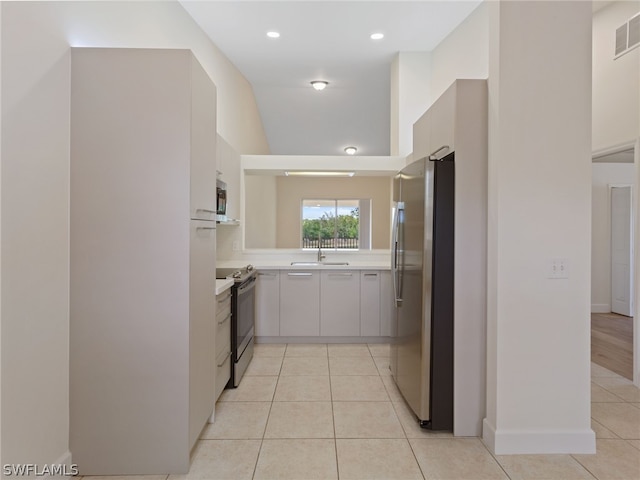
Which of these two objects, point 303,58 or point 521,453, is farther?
point 303,58

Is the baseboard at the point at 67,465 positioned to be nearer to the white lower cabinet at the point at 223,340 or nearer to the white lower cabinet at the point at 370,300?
the white lower cabinet at the point at 223,340

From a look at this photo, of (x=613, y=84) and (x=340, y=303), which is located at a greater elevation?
(x=613, y=84)

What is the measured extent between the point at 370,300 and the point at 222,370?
6.43ft

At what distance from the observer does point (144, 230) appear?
1894mm

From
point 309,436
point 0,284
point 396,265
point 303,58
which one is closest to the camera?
point 0,284

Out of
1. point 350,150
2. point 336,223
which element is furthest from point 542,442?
point 336,223

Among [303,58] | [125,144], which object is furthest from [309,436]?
[303,58]

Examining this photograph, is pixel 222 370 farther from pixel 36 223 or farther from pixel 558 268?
pixel 558 268

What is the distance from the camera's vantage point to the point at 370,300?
13.8 feet

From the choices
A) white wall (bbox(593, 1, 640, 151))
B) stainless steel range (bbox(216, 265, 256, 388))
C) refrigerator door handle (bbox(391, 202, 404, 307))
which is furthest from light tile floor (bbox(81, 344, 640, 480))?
white wall (bbox(593, 1, 640, 151))

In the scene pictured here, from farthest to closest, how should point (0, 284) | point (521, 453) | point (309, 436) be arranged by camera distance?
1. point (309, 436)
2. point (521, 453)
3. point (0, 284)

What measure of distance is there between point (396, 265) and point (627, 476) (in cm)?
176

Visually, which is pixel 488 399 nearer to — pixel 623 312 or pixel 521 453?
pixel 521 453

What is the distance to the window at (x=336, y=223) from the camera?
30.0 ft
